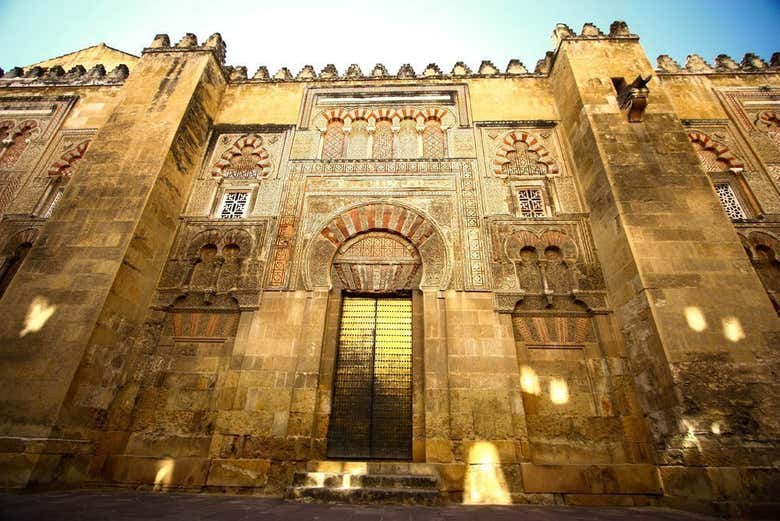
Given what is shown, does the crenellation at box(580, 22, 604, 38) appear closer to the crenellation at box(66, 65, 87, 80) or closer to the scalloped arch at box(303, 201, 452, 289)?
the scalloped arch at box(303, 201, 452, 289)

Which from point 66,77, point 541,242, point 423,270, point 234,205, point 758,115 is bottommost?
point 423,270

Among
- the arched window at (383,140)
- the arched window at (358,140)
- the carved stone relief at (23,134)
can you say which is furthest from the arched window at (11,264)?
the arched window at (383,140)

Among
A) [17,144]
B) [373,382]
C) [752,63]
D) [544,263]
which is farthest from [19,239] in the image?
[752,63]

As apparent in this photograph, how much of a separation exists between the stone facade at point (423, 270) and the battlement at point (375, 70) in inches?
3.7

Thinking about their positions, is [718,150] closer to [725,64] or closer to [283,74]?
[725,64]

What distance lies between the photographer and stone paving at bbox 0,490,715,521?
2.85m

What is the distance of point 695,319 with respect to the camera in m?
4.49

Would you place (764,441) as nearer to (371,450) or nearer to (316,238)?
(371,450)

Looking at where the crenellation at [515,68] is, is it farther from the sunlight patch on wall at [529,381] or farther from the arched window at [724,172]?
the sunlight patch on wall at [529,381]

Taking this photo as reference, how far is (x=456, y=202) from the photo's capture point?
6383mm

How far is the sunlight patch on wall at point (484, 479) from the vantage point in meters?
4.27

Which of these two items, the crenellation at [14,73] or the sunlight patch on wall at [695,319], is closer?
the sunlight patch on wall at [695,319]

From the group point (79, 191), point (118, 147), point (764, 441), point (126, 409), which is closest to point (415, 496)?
point (764, 441)

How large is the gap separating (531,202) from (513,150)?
1.27m
